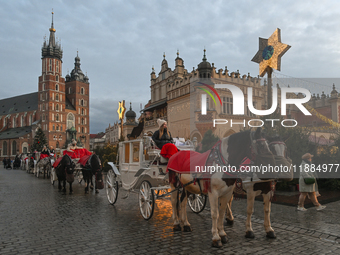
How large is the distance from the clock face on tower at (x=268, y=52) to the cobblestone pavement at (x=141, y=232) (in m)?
7.48

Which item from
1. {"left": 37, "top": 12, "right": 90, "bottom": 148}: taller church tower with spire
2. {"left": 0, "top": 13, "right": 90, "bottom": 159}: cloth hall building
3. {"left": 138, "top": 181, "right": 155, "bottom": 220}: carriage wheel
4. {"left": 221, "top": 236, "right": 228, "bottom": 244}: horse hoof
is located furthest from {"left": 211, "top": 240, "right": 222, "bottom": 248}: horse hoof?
{"left": 37, "top": 12, "right": 90, "bottom": 148}: taller church tower with spire

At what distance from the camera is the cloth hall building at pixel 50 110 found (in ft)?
284

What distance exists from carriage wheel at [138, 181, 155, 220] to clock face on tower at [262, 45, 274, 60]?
9452 mm

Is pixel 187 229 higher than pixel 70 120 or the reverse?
the reverse

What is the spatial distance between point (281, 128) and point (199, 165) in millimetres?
8105

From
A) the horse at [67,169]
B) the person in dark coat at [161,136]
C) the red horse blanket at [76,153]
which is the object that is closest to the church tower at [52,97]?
the red horse blanket at [76,153]

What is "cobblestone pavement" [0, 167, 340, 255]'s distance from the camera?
4766mm

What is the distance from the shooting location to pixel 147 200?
6832 mm

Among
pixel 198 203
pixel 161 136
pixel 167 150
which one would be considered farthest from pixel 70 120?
pixel 167 150

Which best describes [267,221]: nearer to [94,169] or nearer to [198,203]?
[198,203]

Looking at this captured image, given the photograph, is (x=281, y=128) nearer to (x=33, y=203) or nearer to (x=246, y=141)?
(x=246, y=141)

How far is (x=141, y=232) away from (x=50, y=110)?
299 ft

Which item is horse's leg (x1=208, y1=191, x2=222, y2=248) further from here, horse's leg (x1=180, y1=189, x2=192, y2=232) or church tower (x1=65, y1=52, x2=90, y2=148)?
church tower (x1=65, y1=52, x2=90, y2=148)

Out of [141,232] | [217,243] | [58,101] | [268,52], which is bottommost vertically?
[141,232]
